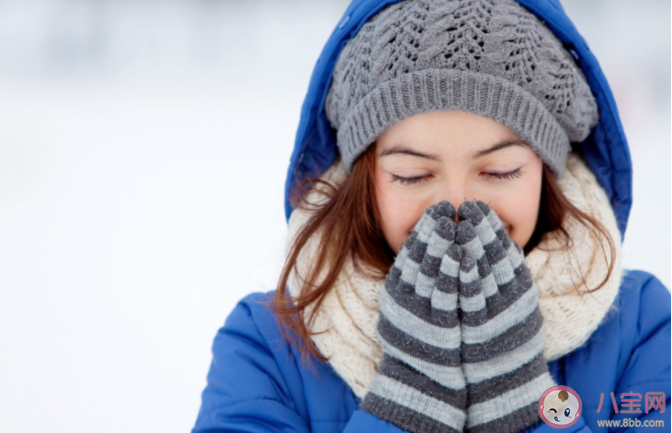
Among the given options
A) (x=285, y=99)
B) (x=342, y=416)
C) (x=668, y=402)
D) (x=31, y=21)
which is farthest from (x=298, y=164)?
(x=31, y=21)

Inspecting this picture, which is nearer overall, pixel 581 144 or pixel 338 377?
pixel 338 377

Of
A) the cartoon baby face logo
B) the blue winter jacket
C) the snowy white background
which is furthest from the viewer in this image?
the snowy white background

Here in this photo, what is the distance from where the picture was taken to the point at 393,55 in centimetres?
95

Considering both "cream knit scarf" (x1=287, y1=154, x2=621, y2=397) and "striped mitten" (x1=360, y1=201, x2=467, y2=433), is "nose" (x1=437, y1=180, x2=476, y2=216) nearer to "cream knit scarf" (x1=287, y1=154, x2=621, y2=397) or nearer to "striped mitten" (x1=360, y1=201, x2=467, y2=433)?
"striped mitten" (x1=360, y1=201, x2=467, y2=433)

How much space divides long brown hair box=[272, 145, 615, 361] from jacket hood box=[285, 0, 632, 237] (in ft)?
0.43

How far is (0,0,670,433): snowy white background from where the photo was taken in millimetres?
1689

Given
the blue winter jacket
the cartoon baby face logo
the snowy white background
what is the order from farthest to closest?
the snowy white background < the blue winter jacket < the cartoon baby face logo

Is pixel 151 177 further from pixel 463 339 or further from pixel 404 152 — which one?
pixel 463 339

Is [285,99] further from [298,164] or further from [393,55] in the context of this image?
[393,55]

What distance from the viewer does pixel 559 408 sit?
854 mm

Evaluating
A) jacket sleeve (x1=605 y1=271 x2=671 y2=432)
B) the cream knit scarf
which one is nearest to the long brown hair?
the cream knit scarf

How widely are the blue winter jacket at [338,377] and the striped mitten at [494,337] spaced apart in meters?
0.10

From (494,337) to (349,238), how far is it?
32cm

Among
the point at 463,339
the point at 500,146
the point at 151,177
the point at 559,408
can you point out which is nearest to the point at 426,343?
the point at 463,339
